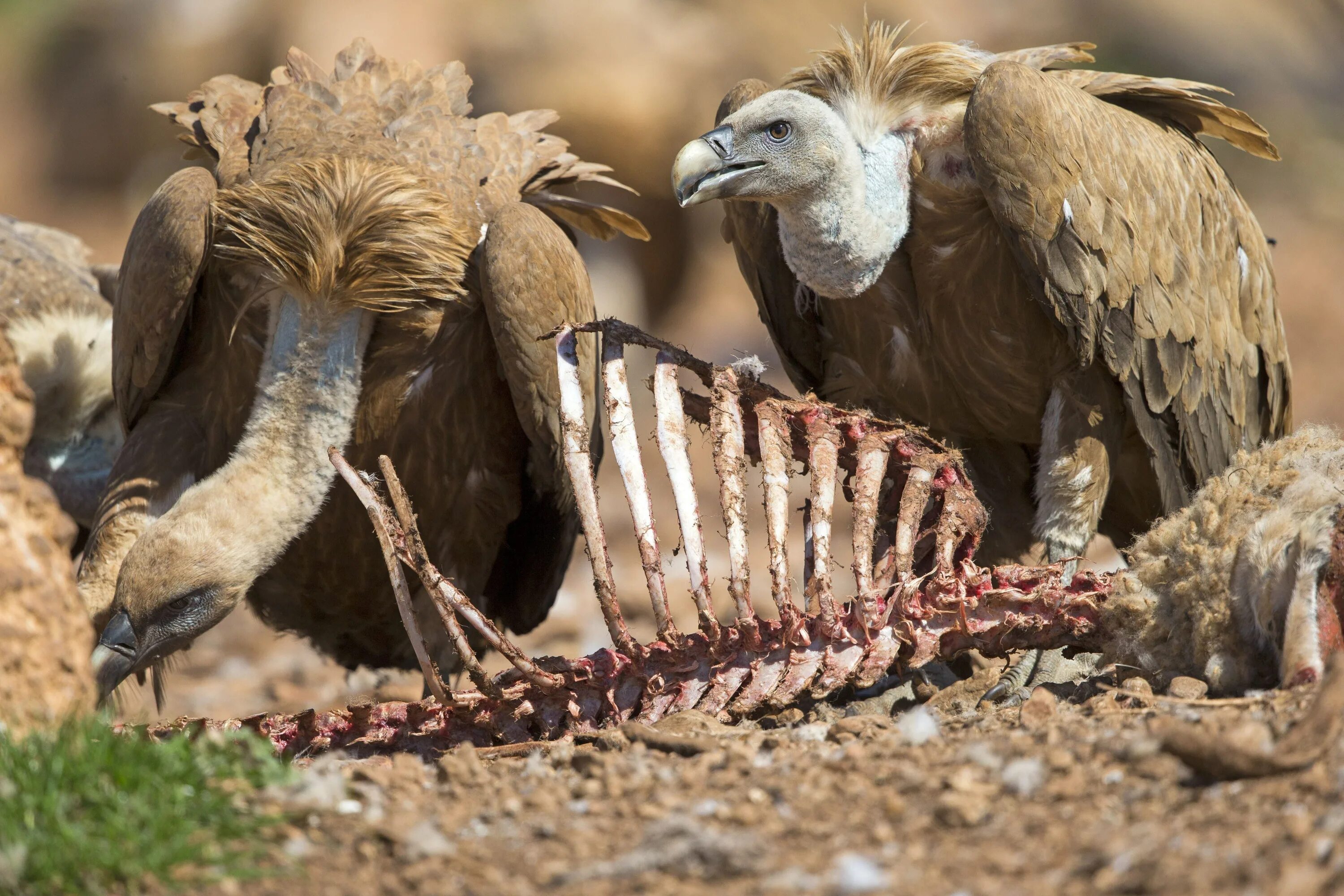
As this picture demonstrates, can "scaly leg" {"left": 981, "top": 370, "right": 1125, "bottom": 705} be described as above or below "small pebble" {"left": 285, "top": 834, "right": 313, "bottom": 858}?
above

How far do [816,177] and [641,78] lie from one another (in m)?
8.04

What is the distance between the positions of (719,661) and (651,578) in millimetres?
295

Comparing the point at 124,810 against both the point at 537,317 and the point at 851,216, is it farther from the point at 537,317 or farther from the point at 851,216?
the point at 851,216

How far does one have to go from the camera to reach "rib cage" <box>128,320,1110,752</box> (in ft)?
12.1

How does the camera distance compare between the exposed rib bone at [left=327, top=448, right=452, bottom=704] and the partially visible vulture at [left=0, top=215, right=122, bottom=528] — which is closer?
the exposed rib bone at [left=327, top=448, right=452, bottom=704]

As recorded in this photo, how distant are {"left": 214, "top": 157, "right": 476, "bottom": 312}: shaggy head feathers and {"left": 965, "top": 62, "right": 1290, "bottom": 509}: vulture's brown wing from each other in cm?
172

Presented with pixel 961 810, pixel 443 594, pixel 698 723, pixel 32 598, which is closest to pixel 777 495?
pixel 698 723

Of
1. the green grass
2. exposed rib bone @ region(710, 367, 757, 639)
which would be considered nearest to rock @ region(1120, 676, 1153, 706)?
exposed rib bone @ region(710, 367, 757, 639)

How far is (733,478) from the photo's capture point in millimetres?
3811

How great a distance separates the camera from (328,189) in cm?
434

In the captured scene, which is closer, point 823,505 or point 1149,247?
point 823,505

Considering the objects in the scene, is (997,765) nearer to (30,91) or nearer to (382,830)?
(382,830)

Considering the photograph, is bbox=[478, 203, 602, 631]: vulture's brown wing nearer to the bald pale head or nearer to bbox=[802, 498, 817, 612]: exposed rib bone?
the bald pale head

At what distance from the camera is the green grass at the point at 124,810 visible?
2.23 meters
